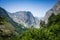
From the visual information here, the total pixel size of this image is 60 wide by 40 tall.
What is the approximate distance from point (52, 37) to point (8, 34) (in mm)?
67524

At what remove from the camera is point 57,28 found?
8931 centimetres

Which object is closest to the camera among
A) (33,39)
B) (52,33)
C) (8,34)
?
(33,39)

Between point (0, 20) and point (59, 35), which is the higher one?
point (0, 20)

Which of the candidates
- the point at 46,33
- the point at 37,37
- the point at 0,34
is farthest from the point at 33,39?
the point at 0,34

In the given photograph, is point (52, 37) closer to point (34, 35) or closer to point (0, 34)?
point (34, 35)

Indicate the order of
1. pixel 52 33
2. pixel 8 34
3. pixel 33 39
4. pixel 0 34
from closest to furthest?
pixel 33 39 → pixel 52 33 → pixel 0 34 → pixel 8 34

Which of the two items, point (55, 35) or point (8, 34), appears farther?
point (8, 34)

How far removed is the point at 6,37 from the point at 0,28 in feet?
31.2

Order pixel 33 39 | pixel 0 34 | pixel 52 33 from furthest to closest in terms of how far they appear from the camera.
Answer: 1. pixel 0 34
2. pixel 52 33
3. pixel 33 39

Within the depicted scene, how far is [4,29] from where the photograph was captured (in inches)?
5551

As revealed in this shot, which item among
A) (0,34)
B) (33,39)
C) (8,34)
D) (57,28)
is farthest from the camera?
(8,34)

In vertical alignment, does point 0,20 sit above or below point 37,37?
above

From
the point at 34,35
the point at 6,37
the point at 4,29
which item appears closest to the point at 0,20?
the point at 4,29

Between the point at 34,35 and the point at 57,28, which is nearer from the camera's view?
the point at 34,35
